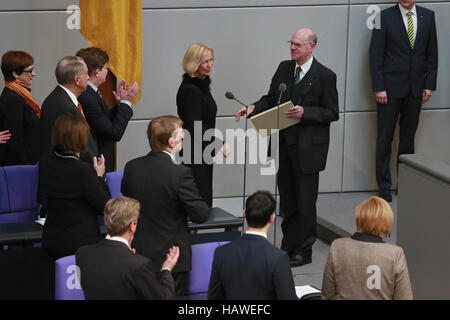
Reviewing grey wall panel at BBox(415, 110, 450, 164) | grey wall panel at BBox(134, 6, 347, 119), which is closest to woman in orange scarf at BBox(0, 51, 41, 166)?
grey wall panel at BBox(134, 6, 347, 119)

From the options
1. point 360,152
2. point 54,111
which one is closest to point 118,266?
point 54,111

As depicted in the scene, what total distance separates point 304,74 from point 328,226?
1.30m

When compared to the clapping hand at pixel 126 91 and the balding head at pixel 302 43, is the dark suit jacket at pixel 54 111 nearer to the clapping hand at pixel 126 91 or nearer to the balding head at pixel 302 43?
the clapping hand at pixel 126 91

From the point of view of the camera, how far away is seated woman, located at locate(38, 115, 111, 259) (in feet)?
11.9

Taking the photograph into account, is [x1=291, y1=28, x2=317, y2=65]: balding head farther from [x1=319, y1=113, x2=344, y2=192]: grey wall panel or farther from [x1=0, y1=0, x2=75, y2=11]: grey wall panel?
[x1=0, y1=0, x2=75, y2=11]: grey wall panel

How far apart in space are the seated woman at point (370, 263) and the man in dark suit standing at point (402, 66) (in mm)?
3293

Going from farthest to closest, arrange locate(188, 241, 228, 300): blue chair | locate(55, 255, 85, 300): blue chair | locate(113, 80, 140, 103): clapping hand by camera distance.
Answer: locate(113, 80, 140, 103): clapping hand, locate(188, 241, 228, 300): blue chair, locate(55, 255, 85, 300): blue chair

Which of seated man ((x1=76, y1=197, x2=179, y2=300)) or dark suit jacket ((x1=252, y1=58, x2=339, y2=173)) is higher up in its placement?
dark suit jacket ((x1=252, y1=58, x2=339, y2=173))

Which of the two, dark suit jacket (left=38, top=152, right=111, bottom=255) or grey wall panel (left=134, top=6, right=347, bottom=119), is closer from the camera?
dark suit jacket (left=38, top=152, right=111, bottom=255)

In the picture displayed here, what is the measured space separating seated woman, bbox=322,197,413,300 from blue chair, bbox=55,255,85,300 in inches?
42.9

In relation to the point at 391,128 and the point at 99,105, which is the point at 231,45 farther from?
the point at 99,105

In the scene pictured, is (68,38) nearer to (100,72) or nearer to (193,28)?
(193,28)

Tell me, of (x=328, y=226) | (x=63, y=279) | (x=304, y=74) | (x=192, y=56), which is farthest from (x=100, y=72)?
(x=328, y=226)

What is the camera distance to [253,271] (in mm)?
2977
